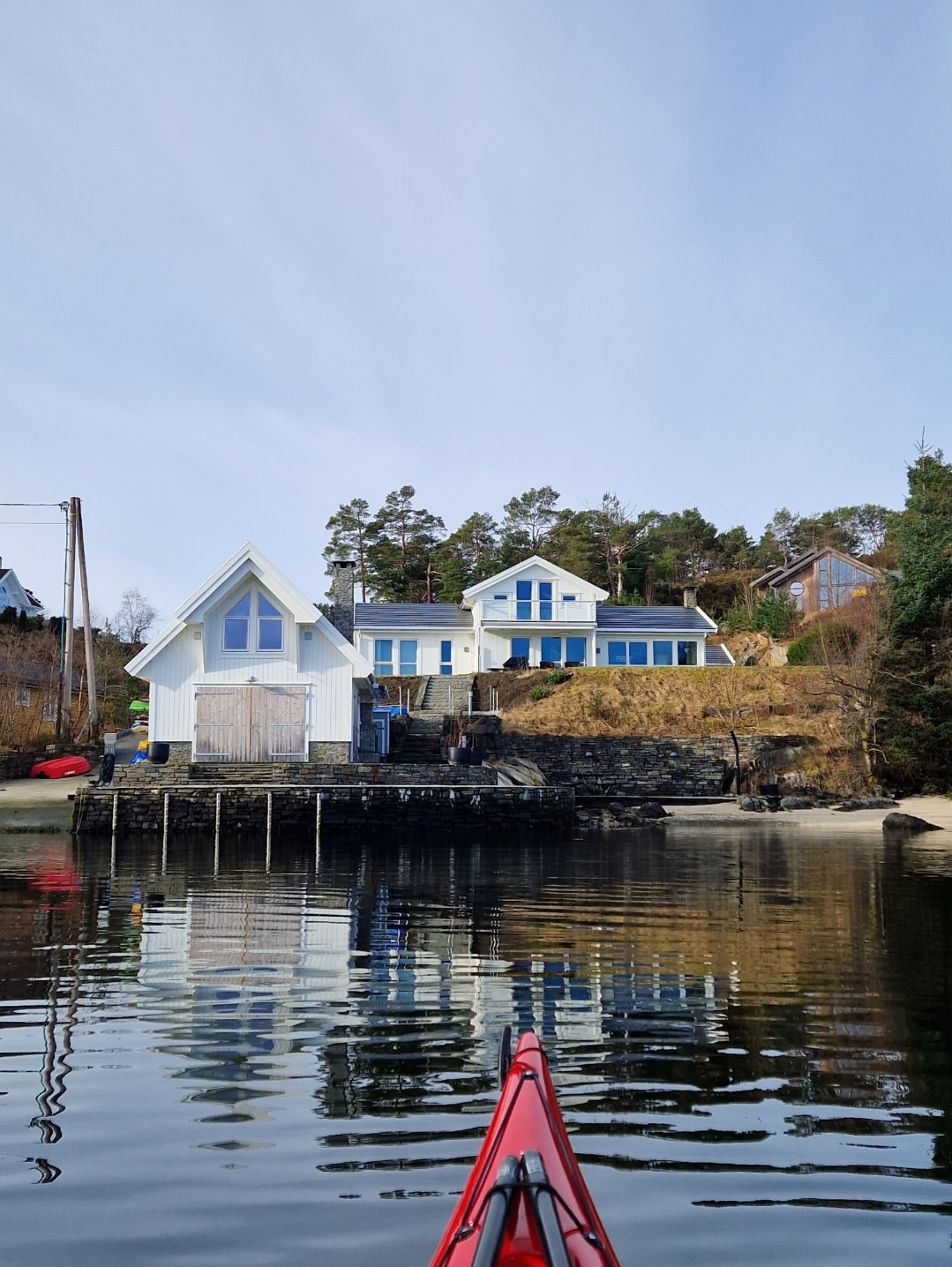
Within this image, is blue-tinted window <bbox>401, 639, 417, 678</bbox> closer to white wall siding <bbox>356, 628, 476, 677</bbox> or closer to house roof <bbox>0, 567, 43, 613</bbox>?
white wall siding <bbox>356, 628, 476, 677</bbox>

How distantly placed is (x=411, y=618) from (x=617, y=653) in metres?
10.6

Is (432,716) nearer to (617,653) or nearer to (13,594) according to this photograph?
(617,653)

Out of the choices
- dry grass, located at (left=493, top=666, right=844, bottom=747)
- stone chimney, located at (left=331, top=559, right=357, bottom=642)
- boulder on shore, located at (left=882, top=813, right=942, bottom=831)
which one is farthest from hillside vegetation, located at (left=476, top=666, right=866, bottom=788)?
boulder on shore, located at (left=882, top=813, right=942, bottom=831)

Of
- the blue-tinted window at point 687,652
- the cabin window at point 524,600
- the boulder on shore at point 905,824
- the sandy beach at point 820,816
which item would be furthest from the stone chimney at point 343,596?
the blue-tinted window at point 687,652

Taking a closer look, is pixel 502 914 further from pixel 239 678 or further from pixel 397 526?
pixel 397 526

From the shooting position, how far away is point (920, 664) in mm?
35219

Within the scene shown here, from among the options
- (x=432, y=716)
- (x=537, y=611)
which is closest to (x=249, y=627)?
(x=432, y=716)

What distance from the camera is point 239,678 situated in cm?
2986

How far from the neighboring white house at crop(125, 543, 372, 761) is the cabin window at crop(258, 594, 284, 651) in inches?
1.0

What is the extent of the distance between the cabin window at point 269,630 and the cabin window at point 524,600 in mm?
21316

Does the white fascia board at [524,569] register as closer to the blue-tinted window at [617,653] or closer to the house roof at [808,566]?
the blue-tinted window at [617,653]

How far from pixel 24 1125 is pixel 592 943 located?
6742 mm

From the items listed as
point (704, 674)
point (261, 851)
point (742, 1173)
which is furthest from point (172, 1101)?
point (704, 674)

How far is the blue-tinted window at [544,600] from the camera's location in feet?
165
